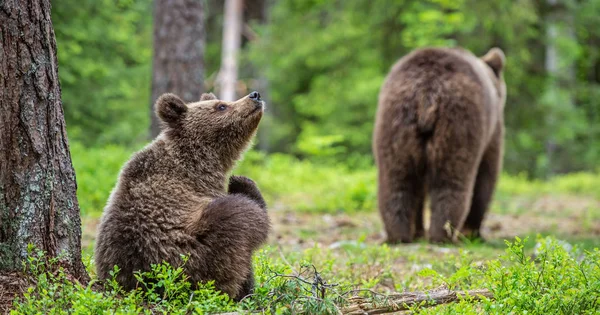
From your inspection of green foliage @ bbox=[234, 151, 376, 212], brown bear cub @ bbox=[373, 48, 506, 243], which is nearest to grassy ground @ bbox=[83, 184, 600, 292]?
green foliage @ bbox=[234, 151, 376, 212]

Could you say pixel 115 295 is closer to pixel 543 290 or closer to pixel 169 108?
pixel 169 108

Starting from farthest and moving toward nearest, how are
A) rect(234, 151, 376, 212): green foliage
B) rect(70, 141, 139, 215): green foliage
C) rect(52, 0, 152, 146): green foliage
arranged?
rect(52, 0, 152, 146): green foliage → rect(234, 151, 376, 212): green foliage → rect(70, 141, 139, 215): green foliage

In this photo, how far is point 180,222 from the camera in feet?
14.0

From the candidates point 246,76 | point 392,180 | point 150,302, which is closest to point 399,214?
point 392,180

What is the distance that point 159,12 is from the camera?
34.2 feet

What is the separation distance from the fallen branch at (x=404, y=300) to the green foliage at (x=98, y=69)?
326 inches

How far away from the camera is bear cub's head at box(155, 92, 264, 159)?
4.85 metres

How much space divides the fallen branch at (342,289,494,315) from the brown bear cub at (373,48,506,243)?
3.21 meters

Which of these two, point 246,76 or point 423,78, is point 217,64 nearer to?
point 246,76

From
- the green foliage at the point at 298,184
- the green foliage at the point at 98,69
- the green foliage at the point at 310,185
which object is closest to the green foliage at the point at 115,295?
the green foliage at the point at 298,184

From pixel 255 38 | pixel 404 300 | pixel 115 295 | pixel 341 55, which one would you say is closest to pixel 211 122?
pixel 115 295

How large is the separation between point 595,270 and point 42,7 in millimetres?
3800

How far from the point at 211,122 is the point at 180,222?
1.00 metres

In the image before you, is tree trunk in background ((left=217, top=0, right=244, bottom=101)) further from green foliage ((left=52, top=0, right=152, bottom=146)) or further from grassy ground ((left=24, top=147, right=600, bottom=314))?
grassy ground ((left=24, top=147, right=600, bottom=314))
